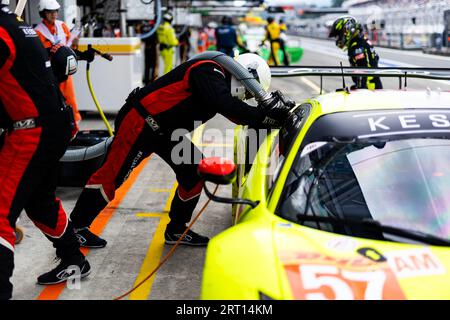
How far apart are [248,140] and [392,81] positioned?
14.2m

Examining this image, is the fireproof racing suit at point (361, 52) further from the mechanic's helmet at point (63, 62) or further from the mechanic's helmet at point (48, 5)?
the mechanic's helmet at point (63, 62)

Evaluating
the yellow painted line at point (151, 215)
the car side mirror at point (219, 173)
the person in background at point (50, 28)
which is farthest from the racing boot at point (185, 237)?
the person in background at point (50, 28)

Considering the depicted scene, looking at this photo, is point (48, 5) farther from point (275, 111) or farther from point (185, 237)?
point (275, 111)

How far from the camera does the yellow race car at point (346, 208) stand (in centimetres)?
249

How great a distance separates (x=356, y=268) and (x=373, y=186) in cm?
78

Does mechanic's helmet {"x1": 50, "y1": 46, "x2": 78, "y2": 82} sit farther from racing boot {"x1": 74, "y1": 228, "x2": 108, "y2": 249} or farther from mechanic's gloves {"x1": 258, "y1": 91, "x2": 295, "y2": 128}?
mechanic's gloves {"x1": 258, "y1": 91, "x2": 295, "y2": 128}

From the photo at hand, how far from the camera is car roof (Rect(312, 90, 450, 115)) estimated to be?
351 centimetres

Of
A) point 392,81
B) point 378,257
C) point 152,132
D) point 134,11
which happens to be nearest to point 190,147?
point 152,132

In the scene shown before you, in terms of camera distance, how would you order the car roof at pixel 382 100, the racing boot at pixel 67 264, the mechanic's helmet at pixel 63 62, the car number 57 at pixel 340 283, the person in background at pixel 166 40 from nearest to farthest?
1. the car number 57 at pixel 340 283
2. the car roof at pixel 382 100
3. the racing boot at pixel 67 264
4. the mechanic's helmet at pixel 63 62
5. the person in background at pixel 166 40

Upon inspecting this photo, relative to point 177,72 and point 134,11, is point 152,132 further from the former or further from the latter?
point 134,11

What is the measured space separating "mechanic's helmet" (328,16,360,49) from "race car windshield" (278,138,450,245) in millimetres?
5306

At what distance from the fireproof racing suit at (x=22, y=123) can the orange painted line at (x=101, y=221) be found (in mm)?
511

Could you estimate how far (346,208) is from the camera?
3152mm

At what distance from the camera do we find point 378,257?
2.62 metres
